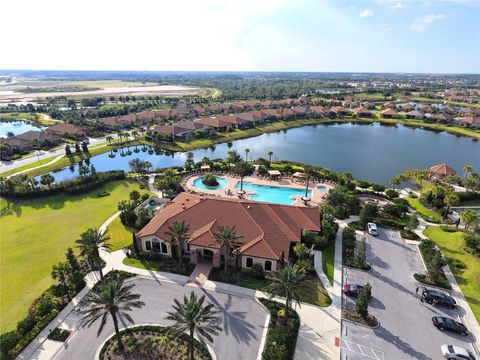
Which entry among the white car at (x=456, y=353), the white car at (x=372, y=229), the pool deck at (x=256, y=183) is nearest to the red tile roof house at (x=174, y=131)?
the pool deck at (x=256, y=183)

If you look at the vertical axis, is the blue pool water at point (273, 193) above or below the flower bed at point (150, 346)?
below

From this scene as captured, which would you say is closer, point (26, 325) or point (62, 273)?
point (26, 325)

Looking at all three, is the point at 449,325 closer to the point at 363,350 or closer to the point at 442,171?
the point at 363,350

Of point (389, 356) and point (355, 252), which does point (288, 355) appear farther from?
point (355, 252)

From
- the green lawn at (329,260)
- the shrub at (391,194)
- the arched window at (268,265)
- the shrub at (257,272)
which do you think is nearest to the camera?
the shrub at (257,272)

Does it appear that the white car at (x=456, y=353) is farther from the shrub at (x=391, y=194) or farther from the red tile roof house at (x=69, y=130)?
the red tile roof house at (x=69, y=130)

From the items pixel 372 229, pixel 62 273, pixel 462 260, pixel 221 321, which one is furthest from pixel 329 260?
pixel 62 273

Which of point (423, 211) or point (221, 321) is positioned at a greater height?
point (221, 321)
